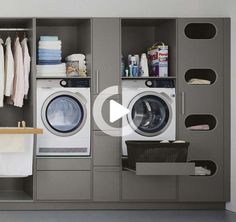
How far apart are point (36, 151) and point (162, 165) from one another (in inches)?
51.3

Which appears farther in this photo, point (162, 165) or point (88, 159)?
point (88, 159)

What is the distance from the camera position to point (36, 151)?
20.4ft

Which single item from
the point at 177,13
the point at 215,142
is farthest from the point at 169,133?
the point at 177,13

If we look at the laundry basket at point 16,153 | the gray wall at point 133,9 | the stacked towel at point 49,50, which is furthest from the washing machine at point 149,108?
the laundry basket at point 16,153

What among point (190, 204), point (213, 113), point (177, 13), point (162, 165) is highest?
point (177, 13)

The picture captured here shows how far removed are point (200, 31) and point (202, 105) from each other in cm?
95

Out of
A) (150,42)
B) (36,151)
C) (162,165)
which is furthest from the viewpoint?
(150,42)

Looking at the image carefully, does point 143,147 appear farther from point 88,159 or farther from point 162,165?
point 88,159

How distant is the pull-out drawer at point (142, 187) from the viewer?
20.6ft

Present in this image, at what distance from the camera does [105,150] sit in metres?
6.27

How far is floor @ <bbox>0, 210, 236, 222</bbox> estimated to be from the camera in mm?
5733

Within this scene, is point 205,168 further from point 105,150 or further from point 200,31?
point 200,31

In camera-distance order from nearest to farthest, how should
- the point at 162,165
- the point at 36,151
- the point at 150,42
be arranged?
the point at 162,165
the point at 36,151
the point at 150,42

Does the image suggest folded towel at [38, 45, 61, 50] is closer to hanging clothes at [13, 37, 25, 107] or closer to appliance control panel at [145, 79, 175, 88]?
hanging clothes at [13, 37, 25, 107]
